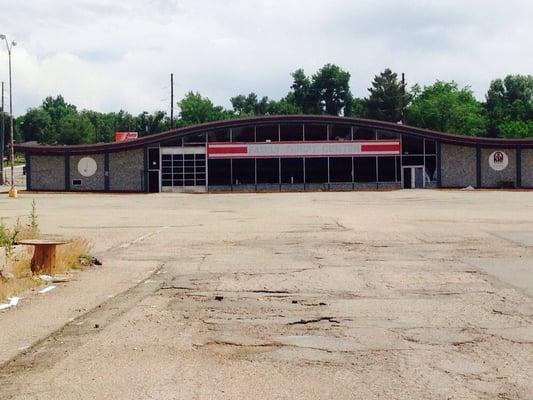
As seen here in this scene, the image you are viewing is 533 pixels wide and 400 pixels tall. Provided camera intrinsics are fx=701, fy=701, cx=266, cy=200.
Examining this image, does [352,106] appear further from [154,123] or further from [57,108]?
[57,108]

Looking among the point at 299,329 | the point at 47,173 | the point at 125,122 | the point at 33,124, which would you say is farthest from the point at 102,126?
the point at 299,329

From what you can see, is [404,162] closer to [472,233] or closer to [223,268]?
[472,233]

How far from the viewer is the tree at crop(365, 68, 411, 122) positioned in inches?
4668

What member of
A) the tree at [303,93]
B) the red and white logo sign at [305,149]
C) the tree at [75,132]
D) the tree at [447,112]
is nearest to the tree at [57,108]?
the tree at [75,132]

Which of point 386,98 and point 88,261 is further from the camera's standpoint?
point 386,98

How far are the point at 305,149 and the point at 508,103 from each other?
259 ft

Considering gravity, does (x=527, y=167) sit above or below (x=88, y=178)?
above

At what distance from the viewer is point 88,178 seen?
205ft

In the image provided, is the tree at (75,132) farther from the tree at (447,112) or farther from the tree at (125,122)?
the tree at (447,112)

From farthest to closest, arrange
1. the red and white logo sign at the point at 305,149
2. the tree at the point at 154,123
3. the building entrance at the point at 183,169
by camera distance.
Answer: the tree at the point at 154,123, the building entrance at the point at 183,169, the red and white logo sign at the point at 305,149

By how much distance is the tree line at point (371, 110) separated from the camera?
111188mm

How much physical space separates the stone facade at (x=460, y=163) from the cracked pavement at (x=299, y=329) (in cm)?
4502

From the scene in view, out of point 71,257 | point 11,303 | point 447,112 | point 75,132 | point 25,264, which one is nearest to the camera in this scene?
point 11,303

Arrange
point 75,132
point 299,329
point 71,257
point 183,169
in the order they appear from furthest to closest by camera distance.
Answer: point 75,132 → point 183,169 → point 71,257 → point 299,329
